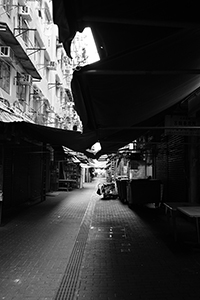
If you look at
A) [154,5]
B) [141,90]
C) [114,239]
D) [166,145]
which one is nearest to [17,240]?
[114,239]

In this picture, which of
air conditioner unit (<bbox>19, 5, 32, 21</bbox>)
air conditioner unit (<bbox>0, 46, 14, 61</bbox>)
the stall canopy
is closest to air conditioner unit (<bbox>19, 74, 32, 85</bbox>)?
air conditioner unit (<bbox>0, 46, 14, 61</bbox>)

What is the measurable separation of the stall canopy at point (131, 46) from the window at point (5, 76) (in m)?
8.54

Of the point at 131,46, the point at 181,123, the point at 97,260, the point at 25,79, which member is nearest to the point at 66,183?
the point at 25,79

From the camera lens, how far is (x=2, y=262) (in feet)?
18.7

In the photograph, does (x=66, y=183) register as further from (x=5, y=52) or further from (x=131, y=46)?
(x=131, y=46)

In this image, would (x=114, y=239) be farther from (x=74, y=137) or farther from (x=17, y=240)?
(x=74, y=137)

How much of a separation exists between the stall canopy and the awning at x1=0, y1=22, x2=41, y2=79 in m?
7.72

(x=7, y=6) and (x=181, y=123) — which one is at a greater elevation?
(x=7, y=6)

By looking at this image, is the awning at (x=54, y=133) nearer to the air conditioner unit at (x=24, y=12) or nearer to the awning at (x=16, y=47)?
the awning at (x=16, y=47)

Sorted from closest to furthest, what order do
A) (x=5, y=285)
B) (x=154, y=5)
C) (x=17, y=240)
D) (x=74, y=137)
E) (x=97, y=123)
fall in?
(x=154, y=5)
(x=5, y=285)
(x=97, y=123)
(x=17, y=240)
(x=74, y=137)

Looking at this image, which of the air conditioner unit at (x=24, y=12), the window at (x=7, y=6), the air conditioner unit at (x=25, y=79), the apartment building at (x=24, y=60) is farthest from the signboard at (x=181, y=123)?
the air conditioner unit at (x=24, y=12)

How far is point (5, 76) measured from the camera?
1309cm

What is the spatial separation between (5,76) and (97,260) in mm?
9943

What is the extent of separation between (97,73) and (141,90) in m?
1.45
